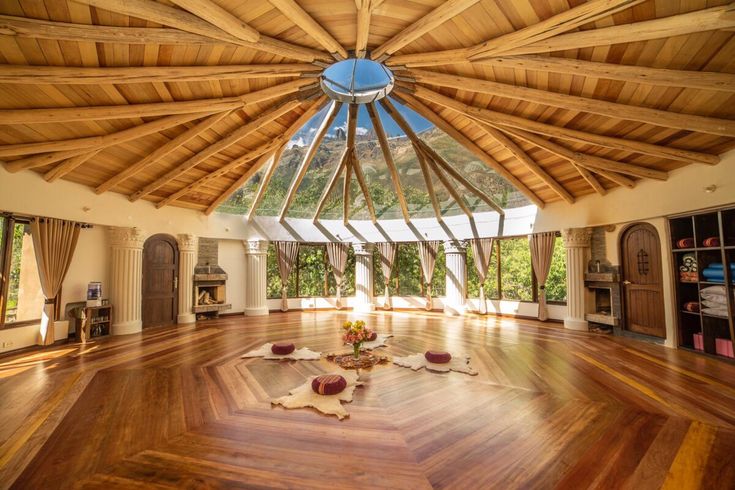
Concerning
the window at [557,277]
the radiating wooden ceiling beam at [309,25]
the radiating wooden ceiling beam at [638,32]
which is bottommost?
the window at [557,277]

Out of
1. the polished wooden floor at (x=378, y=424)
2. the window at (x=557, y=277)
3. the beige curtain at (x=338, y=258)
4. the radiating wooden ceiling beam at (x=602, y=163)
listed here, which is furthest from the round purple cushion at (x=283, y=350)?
the window at (x=557, y=277)

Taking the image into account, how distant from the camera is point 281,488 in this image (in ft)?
8.11

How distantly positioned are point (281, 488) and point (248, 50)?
474 centimetres

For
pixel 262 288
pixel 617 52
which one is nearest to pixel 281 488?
pixel 617 52

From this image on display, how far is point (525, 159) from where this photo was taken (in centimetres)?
695

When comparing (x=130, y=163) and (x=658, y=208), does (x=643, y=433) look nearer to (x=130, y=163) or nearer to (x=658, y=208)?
(x=658, y=208)

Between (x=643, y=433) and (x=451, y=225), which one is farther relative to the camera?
(x=451, y=225)

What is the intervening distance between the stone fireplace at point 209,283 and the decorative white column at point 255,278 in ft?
2.33

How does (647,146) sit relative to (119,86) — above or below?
below

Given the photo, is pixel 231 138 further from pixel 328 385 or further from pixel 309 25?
pixel 328 385

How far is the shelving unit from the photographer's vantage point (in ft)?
18.2

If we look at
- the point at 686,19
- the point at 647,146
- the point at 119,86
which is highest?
the point at 119,86

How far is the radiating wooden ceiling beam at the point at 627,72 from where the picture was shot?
11.8 feet

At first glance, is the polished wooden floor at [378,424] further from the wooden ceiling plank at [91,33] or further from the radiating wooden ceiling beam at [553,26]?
the radiating wooden ceiling beam at [553,26]
